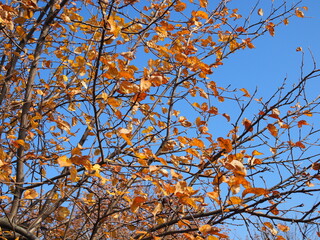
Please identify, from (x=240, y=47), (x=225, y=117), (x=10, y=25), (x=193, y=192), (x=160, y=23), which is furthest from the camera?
(x=240, y=47)

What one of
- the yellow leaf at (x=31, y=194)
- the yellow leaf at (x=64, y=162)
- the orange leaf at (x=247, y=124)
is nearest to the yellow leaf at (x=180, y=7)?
the orange leaf at (x=247, y=124)

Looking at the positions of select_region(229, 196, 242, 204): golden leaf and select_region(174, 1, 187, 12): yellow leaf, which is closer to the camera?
select_region(229, 196, 242, 204): golden leaf

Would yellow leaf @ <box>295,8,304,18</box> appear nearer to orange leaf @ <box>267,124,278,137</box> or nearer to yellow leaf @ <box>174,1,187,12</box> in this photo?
yellow leaf @ <box>174,1,187,12</box>

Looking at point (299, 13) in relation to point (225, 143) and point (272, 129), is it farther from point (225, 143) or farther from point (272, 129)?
point (225, 143)

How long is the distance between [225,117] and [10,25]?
194 cm

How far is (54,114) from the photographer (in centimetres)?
371

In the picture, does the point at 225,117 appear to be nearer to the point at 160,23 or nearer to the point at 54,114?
the point at 160,23

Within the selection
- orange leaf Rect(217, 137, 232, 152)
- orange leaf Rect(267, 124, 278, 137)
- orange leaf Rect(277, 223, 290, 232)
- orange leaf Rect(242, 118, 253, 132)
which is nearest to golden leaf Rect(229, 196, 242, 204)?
orange leaf Rect(217, 137, 232, 152)

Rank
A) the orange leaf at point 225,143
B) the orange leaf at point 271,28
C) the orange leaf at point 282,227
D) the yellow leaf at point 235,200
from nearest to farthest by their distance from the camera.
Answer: the yellow leaf at point 235,200, the orange leaf at point 225,143, the orange leaf at point 282,227, the orange leaf at point 271,28

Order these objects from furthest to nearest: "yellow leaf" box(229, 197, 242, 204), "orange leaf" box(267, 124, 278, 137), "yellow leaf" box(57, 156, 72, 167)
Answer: "orange leaf" box(267, 124, 278, 137), "yellow leaf" box(229, 197, 242, 204), "yellow leaf" box(57, 156, 72, 167)

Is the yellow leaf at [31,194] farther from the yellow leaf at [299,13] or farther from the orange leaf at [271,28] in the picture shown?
the yellow leaf at [299,13]

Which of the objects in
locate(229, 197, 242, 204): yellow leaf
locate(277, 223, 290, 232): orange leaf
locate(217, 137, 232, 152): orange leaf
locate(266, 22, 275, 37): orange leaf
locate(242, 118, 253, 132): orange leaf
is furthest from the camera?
locate(266, 22, 275, 37): orange leaf

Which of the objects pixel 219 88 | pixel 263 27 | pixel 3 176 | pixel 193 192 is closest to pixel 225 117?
pixel 219 88

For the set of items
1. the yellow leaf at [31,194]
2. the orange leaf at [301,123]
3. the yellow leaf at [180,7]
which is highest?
the yellow leaf at [180,7]
